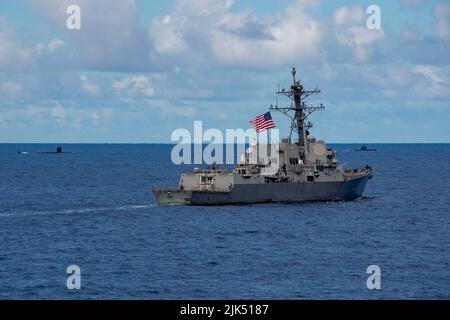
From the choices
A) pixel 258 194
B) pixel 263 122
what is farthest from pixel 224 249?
pixel 258 194

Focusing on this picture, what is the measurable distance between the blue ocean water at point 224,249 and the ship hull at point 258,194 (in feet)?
3.57

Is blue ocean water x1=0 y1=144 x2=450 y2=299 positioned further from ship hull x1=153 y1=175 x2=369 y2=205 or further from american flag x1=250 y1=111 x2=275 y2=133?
american flag x1=250 y1=111 x2=275 y2=133

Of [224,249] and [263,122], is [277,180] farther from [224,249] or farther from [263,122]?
[224,249]

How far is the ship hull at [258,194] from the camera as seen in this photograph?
277 feet

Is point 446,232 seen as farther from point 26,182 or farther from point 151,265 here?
point 26,182

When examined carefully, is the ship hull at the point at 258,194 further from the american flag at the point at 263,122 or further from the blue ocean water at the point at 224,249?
the american flag at the point at 263,122

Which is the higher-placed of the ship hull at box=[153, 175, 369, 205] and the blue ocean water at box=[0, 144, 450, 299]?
the ship hull at box=[153, 175, 369, 205]

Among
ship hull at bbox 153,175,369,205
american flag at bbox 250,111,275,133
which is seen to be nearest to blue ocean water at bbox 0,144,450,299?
ship hull at bbox 153,175,369,205

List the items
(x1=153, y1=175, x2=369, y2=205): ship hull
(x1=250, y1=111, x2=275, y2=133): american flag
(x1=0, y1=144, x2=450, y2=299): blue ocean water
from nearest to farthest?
(x1=0, y1=144, x2=450, y2=299): blue ocean water < (x1=250, y1=111, x2=275, y2=133): american flag < (x1=153, y1=175, x2=369, y2=205): ship hull

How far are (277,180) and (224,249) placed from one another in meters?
25.7

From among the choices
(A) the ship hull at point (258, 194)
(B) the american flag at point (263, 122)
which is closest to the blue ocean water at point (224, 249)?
→ (A) the ship hull at point (258, 194)

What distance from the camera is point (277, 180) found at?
85.8m

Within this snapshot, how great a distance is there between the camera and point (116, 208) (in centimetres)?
8794

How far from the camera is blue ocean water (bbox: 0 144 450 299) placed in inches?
1858
